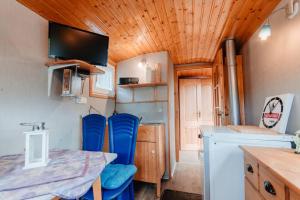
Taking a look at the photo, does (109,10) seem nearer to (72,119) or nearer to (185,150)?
(72,119)

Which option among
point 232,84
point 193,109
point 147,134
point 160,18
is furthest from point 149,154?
point 193,109

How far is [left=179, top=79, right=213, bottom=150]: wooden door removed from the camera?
4629 mm

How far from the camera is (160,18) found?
188 cm

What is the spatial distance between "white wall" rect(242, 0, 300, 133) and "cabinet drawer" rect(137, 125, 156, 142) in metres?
1.43

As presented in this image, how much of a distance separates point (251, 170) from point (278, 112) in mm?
694

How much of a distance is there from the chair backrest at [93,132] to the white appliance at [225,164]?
110cm

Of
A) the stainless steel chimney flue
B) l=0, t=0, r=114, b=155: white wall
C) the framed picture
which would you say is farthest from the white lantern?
the stainless steel chimney flue

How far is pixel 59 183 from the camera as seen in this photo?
76cm

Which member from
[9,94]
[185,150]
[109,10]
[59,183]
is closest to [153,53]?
[109,10]

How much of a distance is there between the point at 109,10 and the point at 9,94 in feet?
4.01

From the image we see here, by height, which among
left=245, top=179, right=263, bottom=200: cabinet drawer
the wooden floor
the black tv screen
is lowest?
the wooden floor

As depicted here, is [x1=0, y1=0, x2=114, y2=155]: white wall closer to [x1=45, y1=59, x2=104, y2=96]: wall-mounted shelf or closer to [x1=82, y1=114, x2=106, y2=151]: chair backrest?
[x1=45, y1=59, x2=104, y2=96]: wall-mounted shelf

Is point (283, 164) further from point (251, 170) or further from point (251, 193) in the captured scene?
point (251, 193)

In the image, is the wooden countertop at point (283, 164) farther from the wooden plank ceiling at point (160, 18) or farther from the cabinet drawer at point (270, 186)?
the wooden plank ceiling at point (160, 18)
